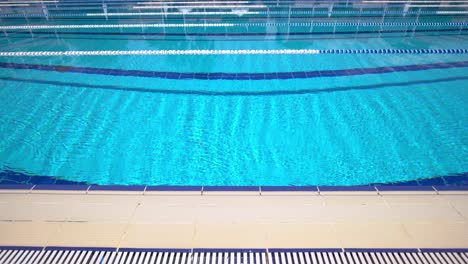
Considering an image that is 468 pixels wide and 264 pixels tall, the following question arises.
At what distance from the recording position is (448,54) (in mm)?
5840

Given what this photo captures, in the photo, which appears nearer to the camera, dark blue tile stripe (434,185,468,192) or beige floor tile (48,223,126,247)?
beige floor tile (48,223,126,247)

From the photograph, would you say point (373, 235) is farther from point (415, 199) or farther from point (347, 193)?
point (415, 199)

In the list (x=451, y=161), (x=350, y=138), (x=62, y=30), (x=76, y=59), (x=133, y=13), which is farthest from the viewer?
(x=133, y=13)

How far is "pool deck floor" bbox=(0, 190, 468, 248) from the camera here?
2229 millimetres

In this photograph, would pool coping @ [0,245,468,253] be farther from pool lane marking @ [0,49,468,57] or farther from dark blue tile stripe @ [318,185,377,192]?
pool lane marking @ [0,49,468,57]

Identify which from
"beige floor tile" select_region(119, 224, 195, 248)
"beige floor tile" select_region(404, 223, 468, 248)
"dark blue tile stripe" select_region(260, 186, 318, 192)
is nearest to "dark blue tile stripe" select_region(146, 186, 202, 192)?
"beige floor tile" select_region(119, 224, 195, 248)

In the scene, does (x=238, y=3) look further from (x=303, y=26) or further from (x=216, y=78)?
(x=216, y=78)

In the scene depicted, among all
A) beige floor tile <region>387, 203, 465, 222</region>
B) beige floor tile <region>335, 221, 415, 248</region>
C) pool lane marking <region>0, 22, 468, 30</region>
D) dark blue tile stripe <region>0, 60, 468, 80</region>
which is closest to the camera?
beige floor tile <region>335, 221, 415, 248</region>

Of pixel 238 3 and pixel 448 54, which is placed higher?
pixel 238 3

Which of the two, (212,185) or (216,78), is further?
(216,78)

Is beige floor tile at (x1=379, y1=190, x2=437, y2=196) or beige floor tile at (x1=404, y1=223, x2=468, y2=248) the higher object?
beige floor tile at (x1=379, y1=190, x2=437, y2=196)

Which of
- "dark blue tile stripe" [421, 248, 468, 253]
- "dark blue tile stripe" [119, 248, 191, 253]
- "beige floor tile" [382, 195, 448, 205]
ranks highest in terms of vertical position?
"beige floor tile" [382, 195, 448, 205]

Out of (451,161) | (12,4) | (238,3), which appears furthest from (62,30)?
(451,161)

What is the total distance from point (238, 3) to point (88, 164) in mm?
8783
